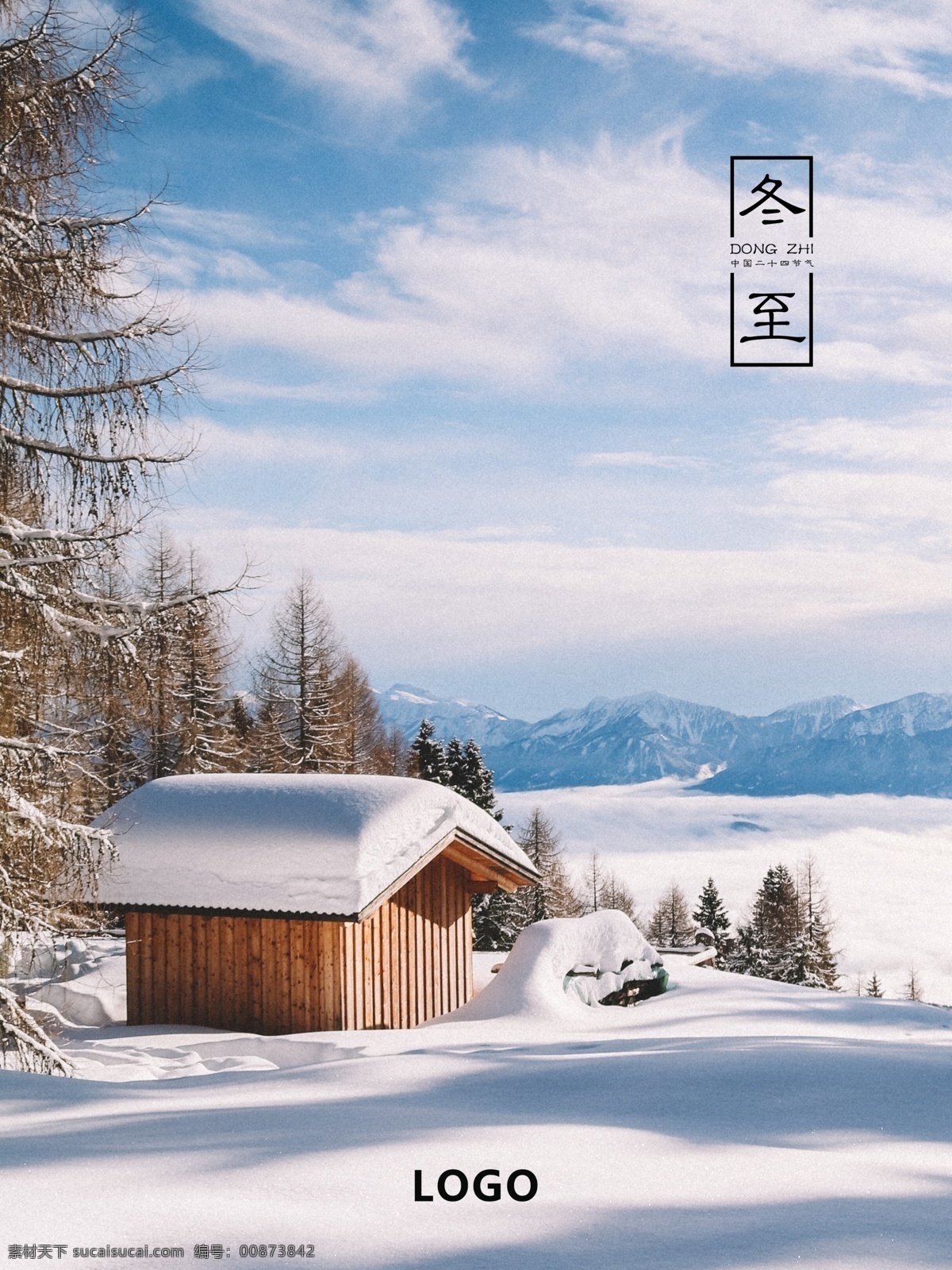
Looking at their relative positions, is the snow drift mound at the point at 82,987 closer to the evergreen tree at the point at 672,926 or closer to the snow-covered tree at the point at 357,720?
the snow-covered tree at the point at 357,720

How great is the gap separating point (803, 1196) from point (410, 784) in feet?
37.4

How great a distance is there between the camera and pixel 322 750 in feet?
114

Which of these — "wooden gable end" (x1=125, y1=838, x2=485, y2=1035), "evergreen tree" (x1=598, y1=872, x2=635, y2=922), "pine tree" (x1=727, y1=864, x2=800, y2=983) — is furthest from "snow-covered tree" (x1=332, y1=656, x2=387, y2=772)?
"evergreen tree" (x1=598, y1=872, x2=635, y2=922)

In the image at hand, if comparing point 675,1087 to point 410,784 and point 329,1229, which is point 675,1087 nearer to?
point 329,1229

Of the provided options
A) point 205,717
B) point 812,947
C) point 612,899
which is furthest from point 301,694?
point 612,899

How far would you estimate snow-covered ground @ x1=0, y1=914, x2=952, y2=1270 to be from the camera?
3.05 m

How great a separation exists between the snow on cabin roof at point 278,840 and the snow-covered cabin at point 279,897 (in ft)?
0.07

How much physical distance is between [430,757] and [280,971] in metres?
27.4

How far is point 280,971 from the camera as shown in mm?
13234

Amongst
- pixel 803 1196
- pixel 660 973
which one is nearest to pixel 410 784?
pixel 660 973

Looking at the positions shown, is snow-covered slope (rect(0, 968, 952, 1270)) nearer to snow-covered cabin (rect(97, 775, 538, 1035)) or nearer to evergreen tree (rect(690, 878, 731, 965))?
snow-covered cabin (rect(97, 775, 538, 1035))

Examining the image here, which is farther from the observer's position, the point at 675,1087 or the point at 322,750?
the point at 322,750

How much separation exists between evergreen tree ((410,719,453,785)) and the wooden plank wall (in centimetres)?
2418

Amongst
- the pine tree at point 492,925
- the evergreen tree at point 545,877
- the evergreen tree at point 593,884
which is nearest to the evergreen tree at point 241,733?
the pine tree at point 492,925
